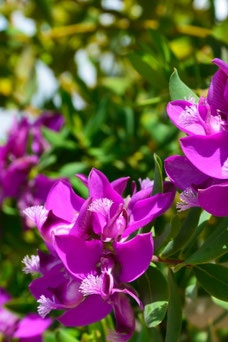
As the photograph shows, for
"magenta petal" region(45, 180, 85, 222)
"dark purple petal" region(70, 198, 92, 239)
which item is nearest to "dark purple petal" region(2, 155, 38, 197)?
"magenta petal" region(45, 180, 85, 222)

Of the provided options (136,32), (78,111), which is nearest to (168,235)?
(78,111)

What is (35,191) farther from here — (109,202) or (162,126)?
(109,202)

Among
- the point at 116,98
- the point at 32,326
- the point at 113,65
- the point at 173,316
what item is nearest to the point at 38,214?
the point at 173,316

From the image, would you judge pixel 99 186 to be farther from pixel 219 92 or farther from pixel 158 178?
pixel 219 92

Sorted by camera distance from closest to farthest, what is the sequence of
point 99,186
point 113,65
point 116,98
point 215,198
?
point 215,198, point 99,186, point 116,98, point 113,65

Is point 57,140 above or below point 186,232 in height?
Result: below
